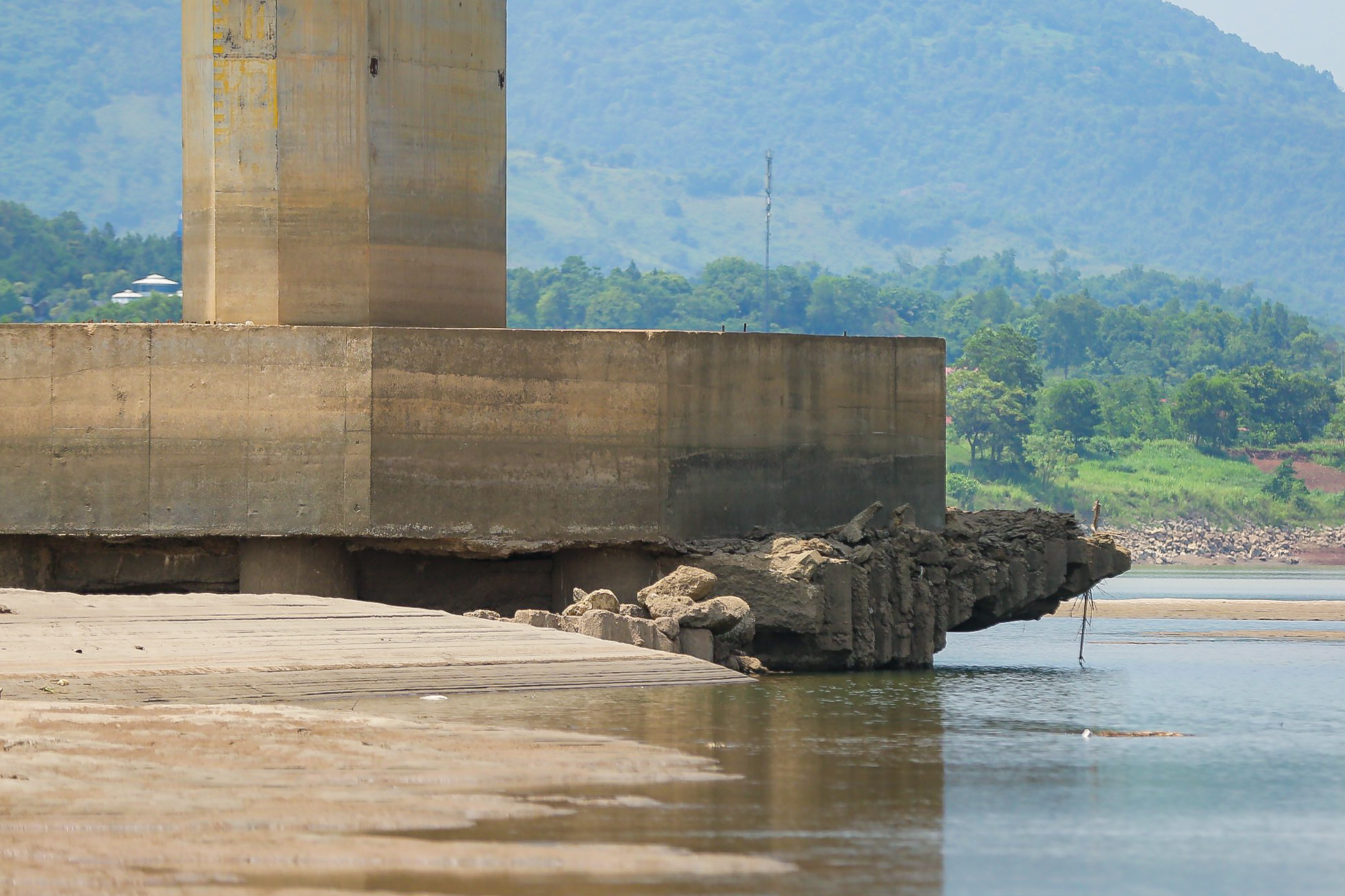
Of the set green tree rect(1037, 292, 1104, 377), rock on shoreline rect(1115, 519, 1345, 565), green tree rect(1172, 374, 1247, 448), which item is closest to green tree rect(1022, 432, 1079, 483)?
green tree rect(1172, 374, 1247, 448)

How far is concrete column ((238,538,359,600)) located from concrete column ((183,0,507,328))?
2179 mm

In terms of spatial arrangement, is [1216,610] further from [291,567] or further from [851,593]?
[291,567]


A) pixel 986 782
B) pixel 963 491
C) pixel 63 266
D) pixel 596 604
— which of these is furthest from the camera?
pixel 63 266

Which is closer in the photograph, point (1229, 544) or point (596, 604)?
point (596, 604)

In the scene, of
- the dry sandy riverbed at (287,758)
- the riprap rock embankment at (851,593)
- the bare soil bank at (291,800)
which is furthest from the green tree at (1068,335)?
the bare soil bank at (291,800)

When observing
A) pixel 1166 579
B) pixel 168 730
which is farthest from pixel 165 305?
pixel 168 730

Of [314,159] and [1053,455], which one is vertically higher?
[314,159]

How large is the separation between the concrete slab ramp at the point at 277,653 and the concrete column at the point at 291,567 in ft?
2.91

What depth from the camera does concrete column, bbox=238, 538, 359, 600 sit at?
1886 centimetres

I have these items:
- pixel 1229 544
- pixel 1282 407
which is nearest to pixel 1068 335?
pixel 1282 407

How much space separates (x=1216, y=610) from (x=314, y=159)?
23312 mm

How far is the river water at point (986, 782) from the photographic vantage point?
10.1m

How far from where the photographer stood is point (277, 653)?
51.1ft

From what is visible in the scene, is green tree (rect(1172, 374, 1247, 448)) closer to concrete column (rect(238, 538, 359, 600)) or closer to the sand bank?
the sand bank
